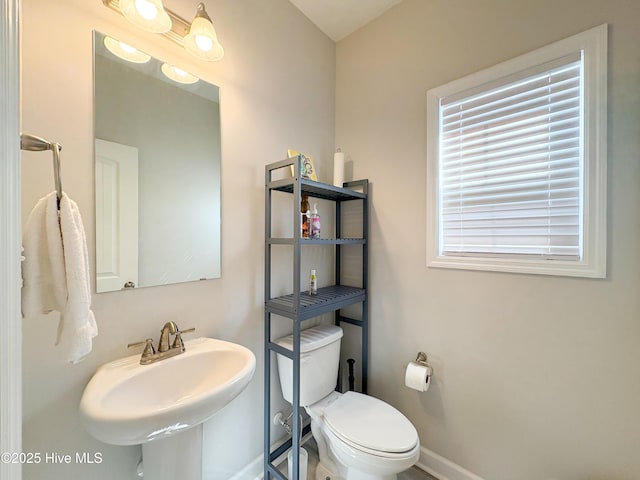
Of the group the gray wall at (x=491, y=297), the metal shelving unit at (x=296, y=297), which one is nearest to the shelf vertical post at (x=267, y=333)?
the metal shelving unit at (x=296, y=297)

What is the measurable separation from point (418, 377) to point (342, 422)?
0.47m

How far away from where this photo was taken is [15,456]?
1.40 feet

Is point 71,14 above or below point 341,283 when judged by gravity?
above

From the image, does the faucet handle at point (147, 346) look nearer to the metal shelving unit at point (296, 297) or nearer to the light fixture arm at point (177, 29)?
the metal shelving unit at point (296, 297)

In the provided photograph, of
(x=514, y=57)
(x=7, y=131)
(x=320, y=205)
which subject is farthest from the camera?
(x=320, y=205)

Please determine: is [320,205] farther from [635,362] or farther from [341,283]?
[635,362]

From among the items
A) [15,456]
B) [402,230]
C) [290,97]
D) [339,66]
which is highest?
[339,66]

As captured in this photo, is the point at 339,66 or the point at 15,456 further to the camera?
the point at 339,66

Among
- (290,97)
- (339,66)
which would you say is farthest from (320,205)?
(339,66)

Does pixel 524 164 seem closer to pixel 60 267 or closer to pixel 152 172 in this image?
pixel 152 172

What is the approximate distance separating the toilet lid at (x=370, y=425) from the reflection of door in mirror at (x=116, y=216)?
111 cm

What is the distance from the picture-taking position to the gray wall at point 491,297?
1010mm

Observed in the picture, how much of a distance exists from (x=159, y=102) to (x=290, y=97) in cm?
76

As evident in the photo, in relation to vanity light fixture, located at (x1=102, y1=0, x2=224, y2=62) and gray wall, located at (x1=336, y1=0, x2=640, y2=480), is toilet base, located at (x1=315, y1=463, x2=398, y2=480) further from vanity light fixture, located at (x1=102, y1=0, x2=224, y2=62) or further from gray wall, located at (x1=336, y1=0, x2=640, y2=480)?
vanity light fixture, located at (x1=102, y1=0, x2=224, y2=62)
